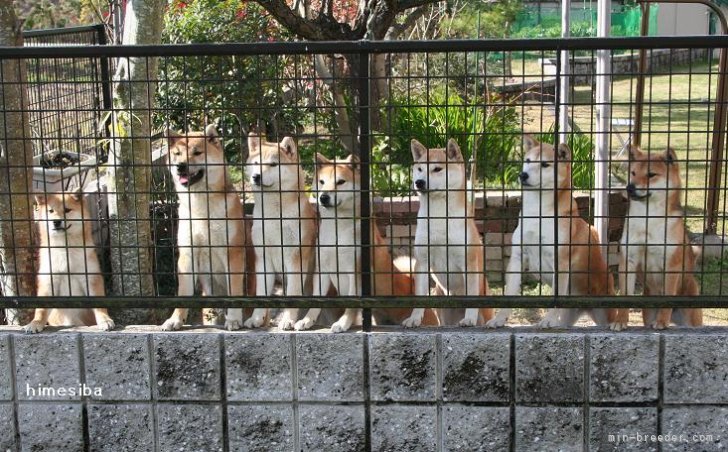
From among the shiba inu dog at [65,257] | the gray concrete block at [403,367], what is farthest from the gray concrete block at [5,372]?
the gray concrete block at [403,367]

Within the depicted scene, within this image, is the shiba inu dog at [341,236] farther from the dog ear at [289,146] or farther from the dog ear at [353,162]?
the dog ear at [289,146]

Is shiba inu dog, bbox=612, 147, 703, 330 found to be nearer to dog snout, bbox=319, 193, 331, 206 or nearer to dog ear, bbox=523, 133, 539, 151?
dog ear, bbox=523, 133, 539, 151

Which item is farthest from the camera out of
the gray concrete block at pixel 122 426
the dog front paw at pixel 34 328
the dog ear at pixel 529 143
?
the dog ear at pixel 529 143

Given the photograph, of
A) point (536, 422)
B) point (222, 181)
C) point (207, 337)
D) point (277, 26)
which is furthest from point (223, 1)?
point (536, 422)

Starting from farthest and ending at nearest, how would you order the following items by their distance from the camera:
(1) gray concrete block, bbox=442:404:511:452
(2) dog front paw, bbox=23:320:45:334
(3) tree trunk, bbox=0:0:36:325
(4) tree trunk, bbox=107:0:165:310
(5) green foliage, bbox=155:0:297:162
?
(5) green foliage, bbox=155:0:297:162
(4) tree trunk, bbox=107:0:165:310
(3) tree trunk, bbox=0:0:36:325
(2) dog front paw, bbox=23:320:45:334
(1) gray concrete block, bbox=442:404:511:452

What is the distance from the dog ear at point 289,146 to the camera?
228 inches

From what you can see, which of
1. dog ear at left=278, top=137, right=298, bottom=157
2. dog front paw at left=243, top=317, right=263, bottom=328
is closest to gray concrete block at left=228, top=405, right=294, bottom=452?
dog front paw at left=243, top=317, right=263, bottom=328

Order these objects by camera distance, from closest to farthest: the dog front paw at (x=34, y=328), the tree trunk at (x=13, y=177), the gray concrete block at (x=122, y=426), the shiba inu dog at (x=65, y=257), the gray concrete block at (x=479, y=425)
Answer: the gray concrete block at (x=479, y=425), the gray concrete block at (x=122, y=426), the dog front paw at (x=34, y=328), the shiba inu dog at (x=65, y=257), the tree trunk at (x=13, y=177)

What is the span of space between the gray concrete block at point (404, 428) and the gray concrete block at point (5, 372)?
6.15 feet

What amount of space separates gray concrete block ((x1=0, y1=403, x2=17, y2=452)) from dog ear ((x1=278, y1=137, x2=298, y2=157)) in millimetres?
2105

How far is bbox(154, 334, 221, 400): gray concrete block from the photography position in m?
4.95

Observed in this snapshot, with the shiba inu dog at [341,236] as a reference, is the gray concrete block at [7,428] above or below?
below

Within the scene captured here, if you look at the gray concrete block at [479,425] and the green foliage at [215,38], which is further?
the green foliage at [215,38]

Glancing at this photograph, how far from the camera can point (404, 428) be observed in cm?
491
